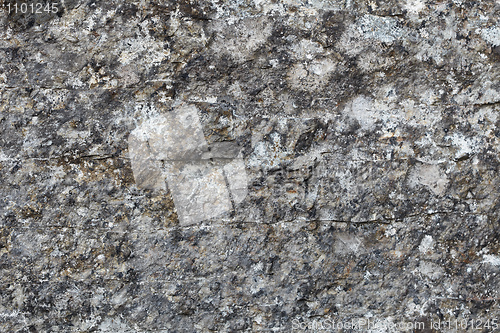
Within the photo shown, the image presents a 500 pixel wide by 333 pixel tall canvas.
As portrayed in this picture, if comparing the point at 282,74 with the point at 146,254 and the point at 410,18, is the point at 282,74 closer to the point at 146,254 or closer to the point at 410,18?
the point at 410,18

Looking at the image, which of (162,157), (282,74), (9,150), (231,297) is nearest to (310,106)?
(282,74)

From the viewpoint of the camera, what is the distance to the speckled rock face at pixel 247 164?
1.66 meters

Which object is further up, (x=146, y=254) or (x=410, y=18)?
(x=410, y=18)

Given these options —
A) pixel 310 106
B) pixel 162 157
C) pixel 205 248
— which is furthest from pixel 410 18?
pixel 205 248

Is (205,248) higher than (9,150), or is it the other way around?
(9,150)

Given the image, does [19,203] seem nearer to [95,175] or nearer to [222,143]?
[95,175]

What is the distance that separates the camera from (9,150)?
1.66 m

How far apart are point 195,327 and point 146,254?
1.35 ft

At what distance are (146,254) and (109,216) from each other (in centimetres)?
24

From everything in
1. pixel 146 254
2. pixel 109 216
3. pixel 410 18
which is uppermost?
pixel 410 18

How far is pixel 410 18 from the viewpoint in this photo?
66.8 inches

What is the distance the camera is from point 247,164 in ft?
5.63

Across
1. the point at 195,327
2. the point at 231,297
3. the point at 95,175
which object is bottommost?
the point at 195,327

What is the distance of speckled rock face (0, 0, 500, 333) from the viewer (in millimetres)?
1663
